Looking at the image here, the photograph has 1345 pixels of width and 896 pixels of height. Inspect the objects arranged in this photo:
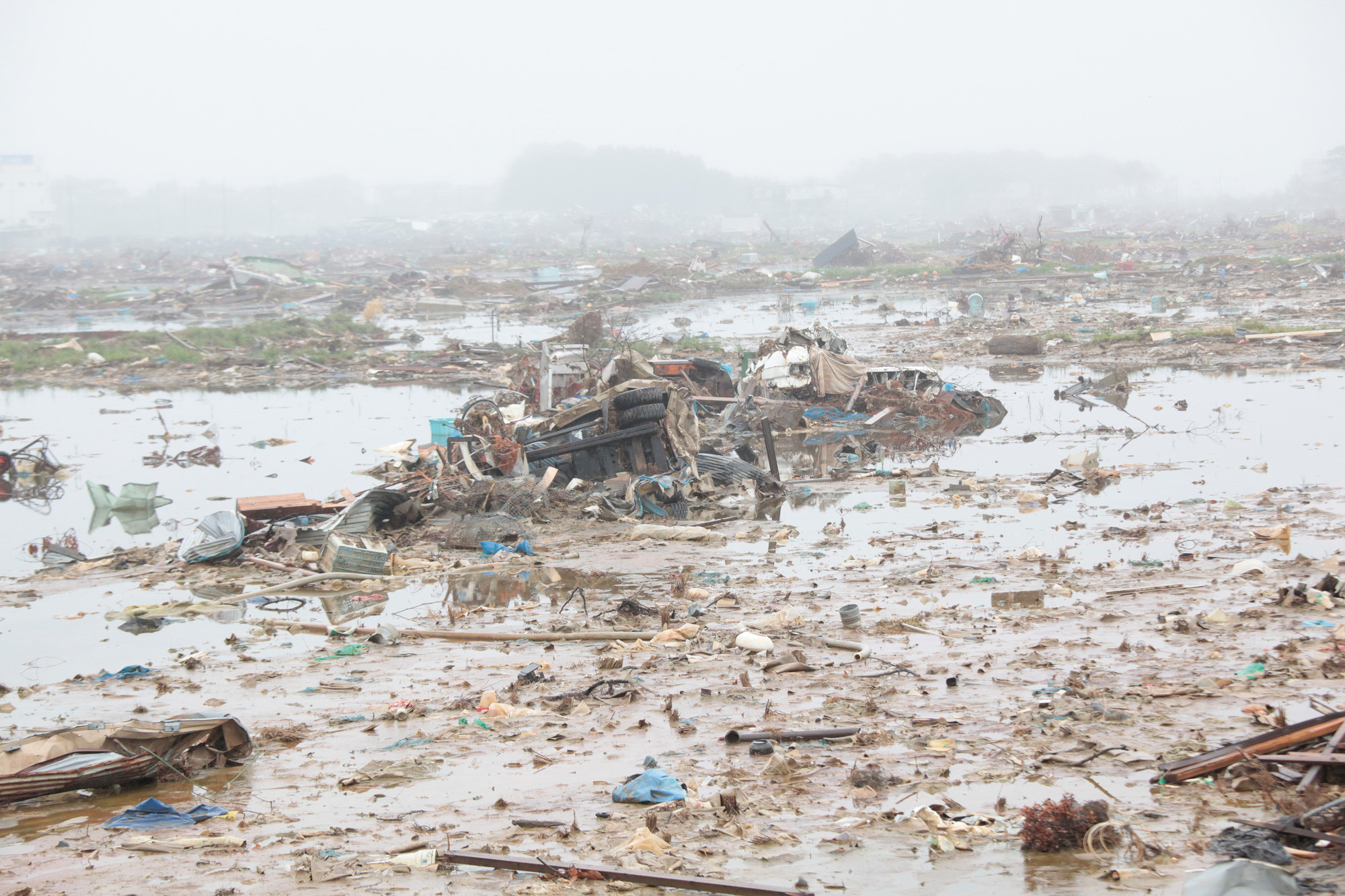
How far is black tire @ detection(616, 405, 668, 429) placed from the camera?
42.9 ft

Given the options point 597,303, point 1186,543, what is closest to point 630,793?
point 1186,543

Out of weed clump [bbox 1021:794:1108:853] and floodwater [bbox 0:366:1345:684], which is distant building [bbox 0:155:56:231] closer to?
floodwater [bbox 0:366:1345:684]

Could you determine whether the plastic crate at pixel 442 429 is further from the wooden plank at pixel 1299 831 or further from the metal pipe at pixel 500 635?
the wooden plank at pixel 1299 831

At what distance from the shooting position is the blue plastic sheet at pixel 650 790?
197 inches

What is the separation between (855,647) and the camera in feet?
23.8

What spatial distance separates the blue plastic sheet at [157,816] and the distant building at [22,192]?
14933cm

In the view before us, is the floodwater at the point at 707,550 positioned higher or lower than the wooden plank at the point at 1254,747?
lower

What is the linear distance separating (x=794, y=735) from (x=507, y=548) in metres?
6.07

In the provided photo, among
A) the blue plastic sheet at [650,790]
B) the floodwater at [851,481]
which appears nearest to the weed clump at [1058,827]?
the blue plastic sheet at [650,790]

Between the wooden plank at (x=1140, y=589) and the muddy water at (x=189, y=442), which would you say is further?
the muddy water at (x=189, y=442)

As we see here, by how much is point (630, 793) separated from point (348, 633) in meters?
4.34

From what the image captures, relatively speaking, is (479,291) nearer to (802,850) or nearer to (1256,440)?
(1256,440)

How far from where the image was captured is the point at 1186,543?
952 centimetres

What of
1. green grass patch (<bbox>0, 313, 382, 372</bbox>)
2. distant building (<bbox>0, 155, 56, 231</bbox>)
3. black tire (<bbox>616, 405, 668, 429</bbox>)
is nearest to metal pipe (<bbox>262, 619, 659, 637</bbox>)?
black tire (<bbox>616, 405, 668, 429</bbox>)
